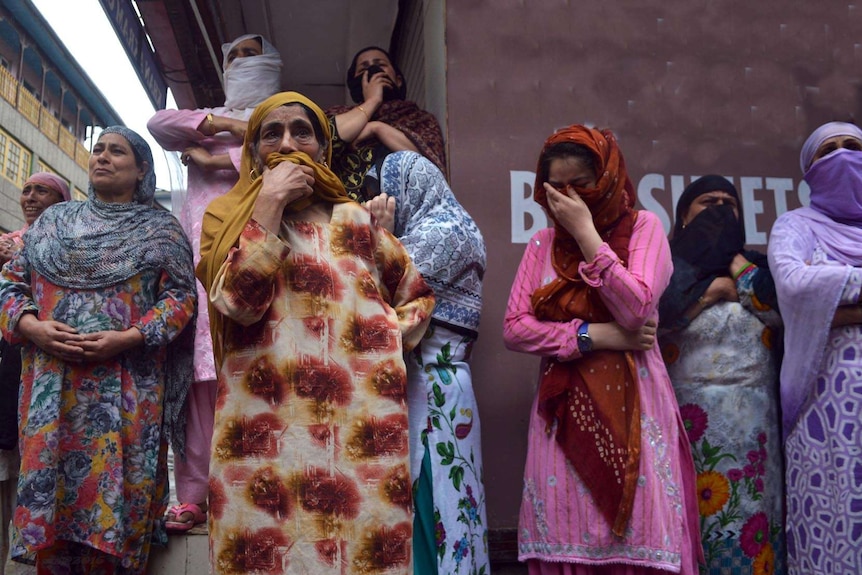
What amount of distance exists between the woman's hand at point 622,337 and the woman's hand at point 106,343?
1.48 m

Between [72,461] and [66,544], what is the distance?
264mm

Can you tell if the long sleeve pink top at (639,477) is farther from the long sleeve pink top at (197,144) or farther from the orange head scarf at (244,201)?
the long sleeve pink top at (197,144)

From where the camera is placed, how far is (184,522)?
111 inches

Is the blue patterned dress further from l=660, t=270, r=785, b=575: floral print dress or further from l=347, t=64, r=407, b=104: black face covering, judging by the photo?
l=347, t=64, r=407, b=104: black face covering

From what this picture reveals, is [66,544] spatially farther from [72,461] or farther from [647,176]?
[647,176]

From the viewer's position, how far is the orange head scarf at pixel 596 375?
225cm

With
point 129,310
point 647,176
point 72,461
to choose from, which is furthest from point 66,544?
point 647,176

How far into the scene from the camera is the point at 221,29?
587cm

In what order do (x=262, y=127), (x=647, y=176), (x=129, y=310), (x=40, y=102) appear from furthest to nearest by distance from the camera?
1. (x=40, y=102)
2. (x=647, y=176)
3. (x=129, y=310)
4. (x=262, y=127)

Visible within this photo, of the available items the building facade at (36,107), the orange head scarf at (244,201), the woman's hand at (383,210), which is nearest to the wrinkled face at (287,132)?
the orange head scarf at (244,201)

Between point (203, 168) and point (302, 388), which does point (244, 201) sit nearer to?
point (302, 388)

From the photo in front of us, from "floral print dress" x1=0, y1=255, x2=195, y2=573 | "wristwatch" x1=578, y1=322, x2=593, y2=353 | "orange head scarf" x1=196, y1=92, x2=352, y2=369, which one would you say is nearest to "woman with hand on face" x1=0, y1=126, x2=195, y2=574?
"floral print dress" x1=0, y1=255, x2=195, y2=573

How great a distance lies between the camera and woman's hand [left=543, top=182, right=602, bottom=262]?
2.39 meters

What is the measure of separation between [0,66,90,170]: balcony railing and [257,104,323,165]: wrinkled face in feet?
41.0
